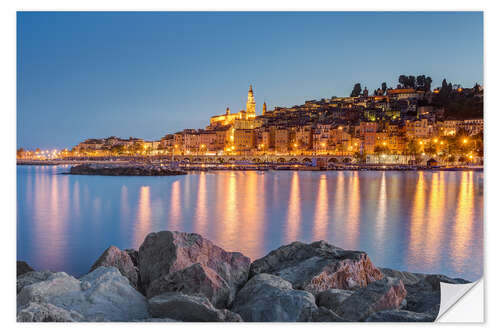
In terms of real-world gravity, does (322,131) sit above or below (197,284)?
above

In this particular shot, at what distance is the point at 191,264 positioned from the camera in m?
2.70

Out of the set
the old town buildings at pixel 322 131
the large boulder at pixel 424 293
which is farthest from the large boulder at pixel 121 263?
the old town buildings at pixel 322 131

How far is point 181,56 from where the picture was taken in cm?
423

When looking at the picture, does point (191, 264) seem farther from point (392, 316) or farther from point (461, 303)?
point (461, 303)

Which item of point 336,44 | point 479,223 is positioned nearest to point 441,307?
point 479,223

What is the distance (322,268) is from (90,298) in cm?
143

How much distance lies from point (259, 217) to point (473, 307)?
12.5 feet

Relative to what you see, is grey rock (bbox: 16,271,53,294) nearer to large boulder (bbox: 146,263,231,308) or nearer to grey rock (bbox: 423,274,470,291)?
large boulder (bbox: 146,263,231,308)

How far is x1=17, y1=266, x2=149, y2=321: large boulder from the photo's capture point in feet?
7.49

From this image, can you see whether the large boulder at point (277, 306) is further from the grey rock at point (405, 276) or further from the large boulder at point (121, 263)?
the grey rock at point (405, 276)

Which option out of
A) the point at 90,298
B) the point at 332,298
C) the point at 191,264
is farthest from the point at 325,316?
Answer: the point at 90,298
